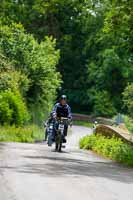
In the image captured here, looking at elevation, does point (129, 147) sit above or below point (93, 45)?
below

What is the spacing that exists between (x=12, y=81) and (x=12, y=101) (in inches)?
46.1

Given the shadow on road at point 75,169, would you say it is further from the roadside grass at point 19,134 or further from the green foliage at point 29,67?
the green foliage at point 29,67

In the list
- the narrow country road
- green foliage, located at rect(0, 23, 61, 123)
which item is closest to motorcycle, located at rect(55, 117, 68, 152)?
the narrow country road

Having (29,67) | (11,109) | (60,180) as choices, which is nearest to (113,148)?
(60,180)

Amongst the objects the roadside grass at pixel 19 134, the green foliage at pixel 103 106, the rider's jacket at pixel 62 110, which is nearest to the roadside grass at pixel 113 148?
the rider's jacket at pixel 62 110

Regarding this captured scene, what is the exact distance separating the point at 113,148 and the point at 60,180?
9599 mm

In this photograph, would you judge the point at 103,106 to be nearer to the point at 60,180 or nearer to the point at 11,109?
the point at 11,109

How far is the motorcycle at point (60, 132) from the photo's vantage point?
2344cm

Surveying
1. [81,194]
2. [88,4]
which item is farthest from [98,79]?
[81,194]

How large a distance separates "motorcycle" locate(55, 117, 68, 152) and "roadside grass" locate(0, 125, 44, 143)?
27.8 ft

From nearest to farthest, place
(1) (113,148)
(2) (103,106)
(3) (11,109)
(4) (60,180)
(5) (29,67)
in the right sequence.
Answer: (4) (60,180)
(1) (113,148)
(3) (11,109)
(5) (29,67)
(2) (103,106)

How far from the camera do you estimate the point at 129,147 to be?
22.6 metres

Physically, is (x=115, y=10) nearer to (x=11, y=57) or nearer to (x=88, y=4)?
(x=88, y=4)

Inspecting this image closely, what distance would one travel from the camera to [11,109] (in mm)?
38625
